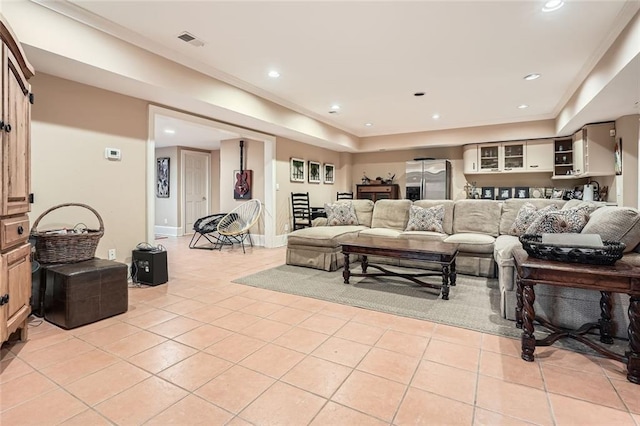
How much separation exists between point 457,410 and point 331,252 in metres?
2.80

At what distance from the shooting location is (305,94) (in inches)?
187

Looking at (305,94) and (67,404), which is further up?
(305,94)

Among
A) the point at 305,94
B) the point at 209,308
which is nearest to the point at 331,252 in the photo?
the point at 209,308

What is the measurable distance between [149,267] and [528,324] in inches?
141

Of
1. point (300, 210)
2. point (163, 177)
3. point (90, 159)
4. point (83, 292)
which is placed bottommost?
point (83, 292)

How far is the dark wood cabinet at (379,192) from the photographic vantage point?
789 cm

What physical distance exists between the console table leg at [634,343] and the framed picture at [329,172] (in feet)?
20.8

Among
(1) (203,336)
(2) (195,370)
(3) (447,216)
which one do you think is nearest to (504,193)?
(3) (447,216)

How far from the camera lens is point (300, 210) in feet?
22.0

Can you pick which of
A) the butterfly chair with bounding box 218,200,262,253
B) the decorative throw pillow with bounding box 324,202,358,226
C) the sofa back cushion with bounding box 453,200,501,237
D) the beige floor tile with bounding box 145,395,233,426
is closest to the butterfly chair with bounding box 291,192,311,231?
the butterfly chair with bounding box 218,200,262,253

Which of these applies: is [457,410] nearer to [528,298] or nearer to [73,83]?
[528,298]

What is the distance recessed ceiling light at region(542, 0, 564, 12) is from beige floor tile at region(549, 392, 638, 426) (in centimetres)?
279

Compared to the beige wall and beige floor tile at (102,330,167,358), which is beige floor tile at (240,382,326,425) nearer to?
beige floor tile at (102,330,167,358)

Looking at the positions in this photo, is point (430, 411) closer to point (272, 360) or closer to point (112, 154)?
point (272, 360)
